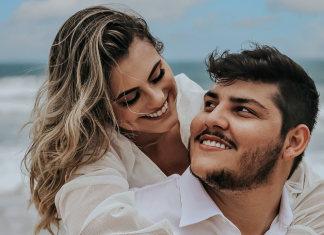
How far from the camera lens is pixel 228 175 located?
1956 millimetres

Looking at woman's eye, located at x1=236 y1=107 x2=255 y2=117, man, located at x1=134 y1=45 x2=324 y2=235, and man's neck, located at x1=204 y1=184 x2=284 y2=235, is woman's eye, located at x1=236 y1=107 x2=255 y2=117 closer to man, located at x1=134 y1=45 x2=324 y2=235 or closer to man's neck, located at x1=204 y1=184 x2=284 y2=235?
man, located at x1=134 y1=45 x2=324 y2=235

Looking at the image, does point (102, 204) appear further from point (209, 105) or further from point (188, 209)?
point (209, 105)

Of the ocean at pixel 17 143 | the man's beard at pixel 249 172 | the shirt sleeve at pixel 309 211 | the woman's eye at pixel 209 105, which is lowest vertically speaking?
the ocean at pixel 17 143

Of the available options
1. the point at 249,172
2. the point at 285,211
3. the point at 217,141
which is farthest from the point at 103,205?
the point at 285,211

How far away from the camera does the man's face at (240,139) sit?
Answer: 195 cm

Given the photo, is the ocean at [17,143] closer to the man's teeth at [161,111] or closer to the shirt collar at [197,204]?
the man's teeth at [161,111]

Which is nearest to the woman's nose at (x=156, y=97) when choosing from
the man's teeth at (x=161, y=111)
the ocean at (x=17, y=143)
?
the man's teeth at (x=161, y=111)

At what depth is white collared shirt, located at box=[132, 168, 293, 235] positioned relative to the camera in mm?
2027

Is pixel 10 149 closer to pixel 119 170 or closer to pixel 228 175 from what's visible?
pixel 119 170

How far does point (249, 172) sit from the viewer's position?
199 cm

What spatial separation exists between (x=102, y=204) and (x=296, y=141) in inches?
45.0

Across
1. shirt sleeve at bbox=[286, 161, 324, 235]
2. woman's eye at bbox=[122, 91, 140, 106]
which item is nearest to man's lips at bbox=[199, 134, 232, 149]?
woman's eye at bbox=[122, 91, 140, 106]

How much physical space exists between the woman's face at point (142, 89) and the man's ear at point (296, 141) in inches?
31.7

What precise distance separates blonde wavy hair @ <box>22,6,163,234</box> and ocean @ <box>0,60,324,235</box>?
0.27 metres
